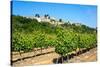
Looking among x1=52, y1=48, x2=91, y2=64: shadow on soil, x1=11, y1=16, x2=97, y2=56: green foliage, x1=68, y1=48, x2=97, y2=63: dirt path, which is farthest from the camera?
x1=68, y1=48, x2=97, y2=63: dirt path

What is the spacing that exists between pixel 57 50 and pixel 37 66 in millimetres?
300

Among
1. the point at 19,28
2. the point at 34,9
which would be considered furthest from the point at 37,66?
the point at 34,9

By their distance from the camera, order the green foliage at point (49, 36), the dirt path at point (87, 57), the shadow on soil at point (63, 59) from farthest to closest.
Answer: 1. the dirt path at point (87, 57)
2. the shadow on soil at point (63, 59)
3. the green foliage at point (49, 36)

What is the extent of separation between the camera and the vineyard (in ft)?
7.20

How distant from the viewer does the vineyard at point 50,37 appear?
7.20 ft

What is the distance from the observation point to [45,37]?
7.64 feet

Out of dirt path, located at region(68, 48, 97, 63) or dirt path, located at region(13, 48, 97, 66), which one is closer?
dirt path, located at region(13, 48, 97, 66)

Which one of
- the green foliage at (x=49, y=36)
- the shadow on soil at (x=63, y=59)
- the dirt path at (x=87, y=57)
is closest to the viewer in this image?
the green foliage at (x=49, y=36)

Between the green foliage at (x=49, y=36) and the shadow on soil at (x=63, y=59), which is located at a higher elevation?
the green foliage at (x=49, y=36)

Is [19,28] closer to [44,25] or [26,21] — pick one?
[26,21]

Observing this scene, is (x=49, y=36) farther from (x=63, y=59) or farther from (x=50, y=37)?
(x=63, y=59)

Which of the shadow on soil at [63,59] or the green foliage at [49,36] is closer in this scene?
the green foliage at [49,36]

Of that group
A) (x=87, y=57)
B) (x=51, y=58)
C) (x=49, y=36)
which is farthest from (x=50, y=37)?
(x=87, y=57)

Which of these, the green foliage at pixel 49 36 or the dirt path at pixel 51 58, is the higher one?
the green foliage at pixel 49 36
